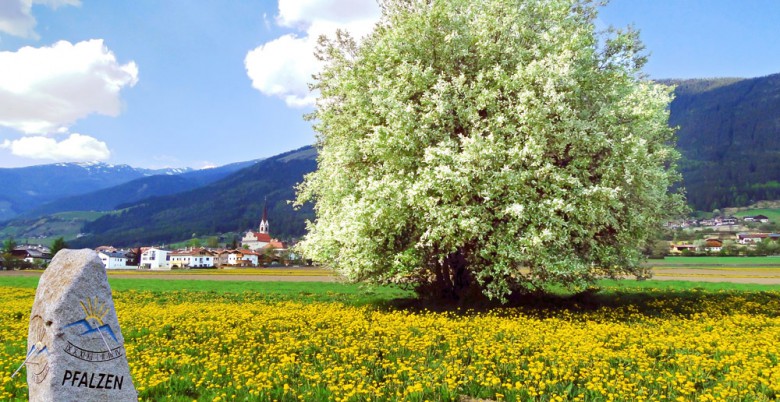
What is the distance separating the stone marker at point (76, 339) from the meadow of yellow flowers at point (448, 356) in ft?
11.1

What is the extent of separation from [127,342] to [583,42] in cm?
2373

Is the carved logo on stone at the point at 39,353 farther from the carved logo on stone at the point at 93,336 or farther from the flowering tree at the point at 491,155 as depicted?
the flowering tree at the point at 491,155

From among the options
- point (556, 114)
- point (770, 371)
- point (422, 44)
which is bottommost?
point (770, 371)

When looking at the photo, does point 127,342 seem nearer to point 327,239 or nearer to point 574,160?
point 327,239

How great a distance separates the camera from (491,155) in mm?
20578

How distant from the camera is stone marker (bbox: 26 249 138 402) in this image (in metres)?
7.56

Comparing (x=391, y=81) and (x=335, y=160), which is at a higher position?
(x=391, y=81)

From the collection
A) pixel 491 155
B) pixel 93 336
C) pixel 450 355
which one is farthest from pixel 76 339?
pixel 491 155

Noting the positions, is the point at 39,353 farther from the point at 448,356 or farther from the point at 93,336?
the point at 448,356

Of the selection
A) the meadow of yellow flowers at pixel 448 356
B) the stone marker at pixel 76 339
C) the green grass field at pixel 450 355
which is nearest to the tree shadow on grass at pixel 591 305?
the green grass field at pixel 450 355

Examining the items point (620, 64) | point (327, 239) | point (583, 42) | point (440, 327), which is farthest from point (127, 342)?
point (620, 64)

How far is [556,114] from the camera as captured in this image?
21.7 metres

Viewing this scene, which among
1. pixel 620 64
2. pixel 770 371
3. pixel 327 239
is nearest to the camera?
pixel 770 371

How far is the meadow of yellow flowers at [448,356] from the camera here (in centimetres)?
1126
